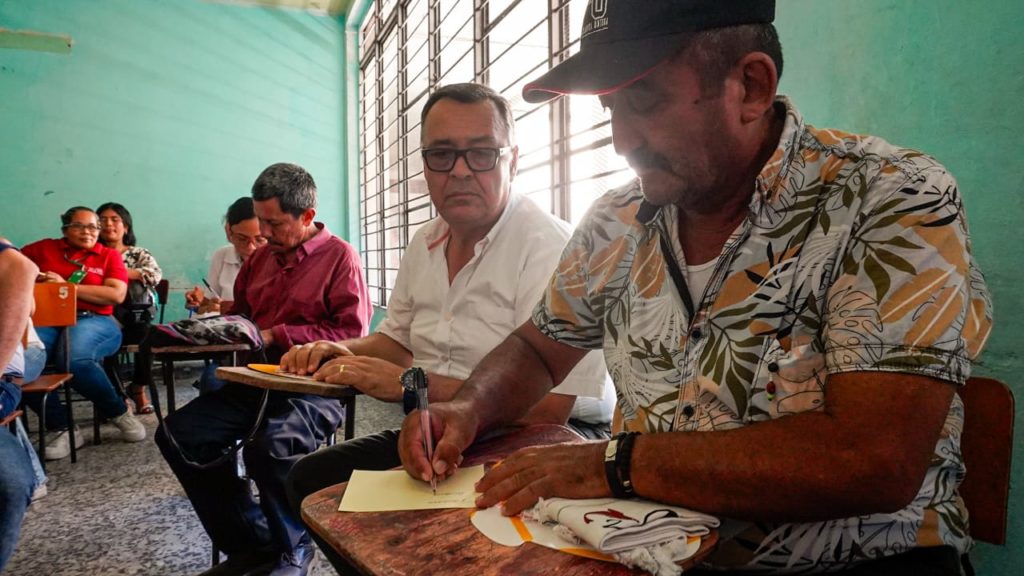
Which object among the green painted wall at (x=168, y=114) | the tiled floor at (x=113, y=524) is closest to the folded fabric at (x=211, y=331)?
the tiled floor at (x=113, y=524)

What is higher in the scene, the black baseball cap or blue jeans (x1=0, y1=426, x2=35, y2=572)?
the black baseball cap

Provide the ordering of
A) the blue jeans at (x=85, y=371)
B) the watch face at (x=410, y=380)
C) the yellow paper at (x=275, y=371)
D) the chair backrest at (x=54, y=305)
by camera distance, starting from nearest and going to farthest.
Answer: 1. the watch face at (x=410, y=380)
2. the yellow paper at (x=275, y=371)
3. the chair backrest at (x=54, y=305)
4. the blue jeans at (x=85, y=371)

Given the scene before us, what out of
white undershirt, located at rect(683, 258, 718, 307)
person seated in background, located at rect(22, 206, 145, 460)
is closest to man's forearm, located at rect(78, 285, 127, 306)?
person seated in background, located at rect(22, 206, 145, 460)

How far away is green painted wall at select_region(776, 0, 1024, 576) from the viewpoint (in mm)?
975

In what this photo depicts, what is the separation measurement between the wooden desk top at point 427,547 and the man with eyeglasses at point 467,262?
0.76 meters

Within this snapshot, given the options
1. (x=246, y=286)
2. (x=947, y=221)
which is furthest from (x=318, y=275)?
(x=947, y=221)

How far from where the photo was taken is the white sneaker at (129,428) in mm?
3762

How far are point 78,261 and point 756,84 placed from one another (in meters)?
4.99

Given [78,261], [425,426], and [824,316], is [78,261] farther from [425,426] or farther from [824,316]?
[824,316]

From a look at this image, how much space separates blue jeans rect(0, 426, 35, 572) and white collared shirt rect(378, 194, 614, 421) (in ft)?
3.86

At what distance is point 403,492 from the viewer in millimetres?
903

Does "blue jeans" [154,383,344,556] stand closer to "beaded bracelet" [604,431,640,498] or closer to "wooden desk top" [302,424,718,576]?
"wooden desk top" [302,424,718,576]

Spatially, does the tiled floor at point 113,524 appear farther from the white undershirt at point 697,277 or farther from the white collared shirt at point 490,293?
the white undershirt at point 697,277

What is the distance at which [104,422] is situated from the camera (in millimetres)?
4074
